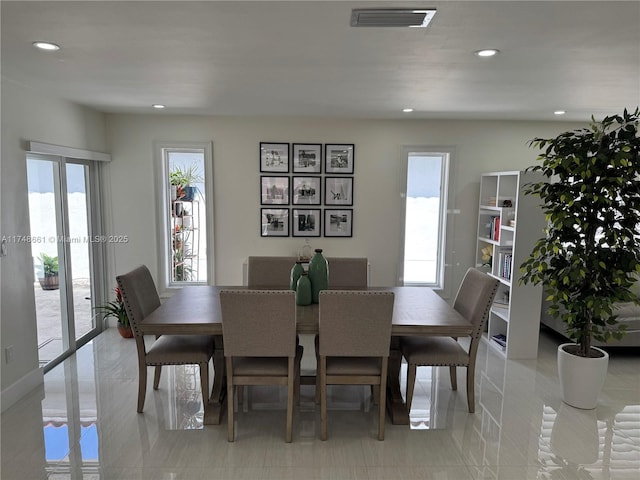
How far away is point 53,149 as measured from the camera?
12.3 ft

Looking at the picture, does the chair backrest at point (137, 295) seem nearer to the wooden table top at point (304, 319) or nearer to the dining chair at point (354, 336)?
the wooden table top at point (304, 319)

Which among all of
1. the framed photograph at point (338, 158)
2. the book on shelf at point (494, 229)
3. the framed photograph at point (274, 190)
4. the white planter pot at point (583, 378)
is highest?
the framed photograph at point (338, 158)

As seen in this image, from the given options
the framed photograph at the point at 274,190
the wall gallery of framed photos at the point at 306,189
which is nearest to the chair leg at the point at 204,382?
the wall gallery of framed photos at the point at 306,189

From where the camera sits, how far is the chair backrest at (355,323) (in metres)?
2.65

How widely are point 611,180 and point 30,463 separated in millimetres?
4039

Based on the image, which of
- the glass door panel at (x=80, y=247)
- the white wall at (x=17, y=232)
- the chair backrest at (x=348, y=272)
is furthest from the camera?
the glass door panel at (x=80, y=247)

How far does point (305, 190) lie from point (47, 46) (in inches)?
121

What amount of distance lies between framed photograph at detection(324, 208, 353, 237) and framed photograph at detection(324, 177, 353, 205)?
0.10m

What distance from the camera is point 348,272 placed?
156 inches

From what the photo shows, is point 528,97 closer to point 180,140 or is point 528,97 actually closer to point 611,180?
point 611,180

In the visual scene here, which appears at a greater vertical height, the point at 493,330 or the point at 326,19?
the point at 326,19

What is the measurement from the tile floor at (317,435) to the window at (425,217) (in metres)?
1.76

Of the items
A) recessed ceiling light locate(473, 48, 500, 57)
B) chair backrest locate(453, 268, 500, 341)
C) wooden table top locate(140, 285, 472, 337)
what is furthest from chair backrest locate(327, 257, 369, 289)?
recessed ceiling light locate(473, 48, 500, 57)

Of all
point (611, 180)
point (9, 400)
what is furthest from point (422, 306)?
point (9, 400)
